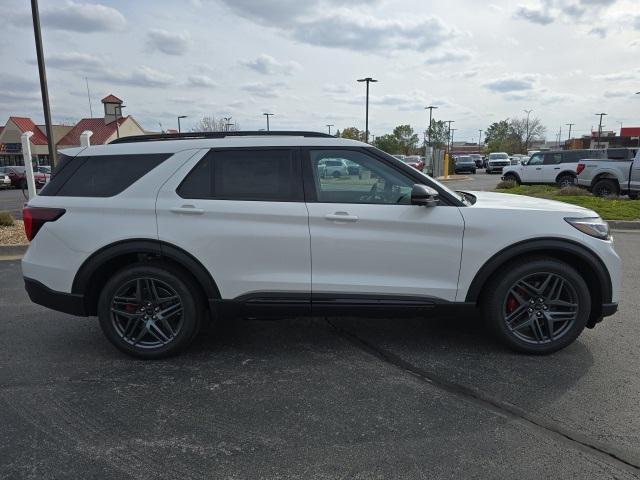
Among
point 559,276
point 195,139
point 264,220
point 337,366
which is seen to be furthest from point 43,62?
point 559,276

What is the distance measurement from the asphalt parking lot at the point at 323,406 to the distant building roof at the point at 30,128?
60.4 metres

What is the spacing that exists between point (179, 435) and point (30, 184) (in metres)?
9.89

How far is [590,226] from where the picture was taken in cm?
383


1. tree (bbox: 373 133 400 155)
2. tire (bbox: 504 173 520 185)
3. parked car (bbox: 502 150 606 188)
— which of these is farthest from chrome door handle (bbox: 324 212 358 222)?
tree (bbox: 373 133 400 155)

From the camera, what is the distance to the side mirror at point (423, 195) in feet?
11.8

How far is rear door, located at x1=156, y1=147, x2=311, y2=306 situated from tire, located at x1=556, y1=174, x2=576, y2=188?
17.7 m

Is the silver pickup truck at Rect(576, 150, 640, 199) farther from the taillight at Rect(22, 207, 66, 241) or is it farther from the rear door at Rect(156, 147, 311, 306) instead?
the taillight at Rect(22, 207, 66, 241)

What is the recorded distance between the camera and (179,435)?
2.90 m

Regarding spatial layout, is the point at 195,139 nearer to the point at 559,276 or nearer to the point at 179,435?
the point at 179,435

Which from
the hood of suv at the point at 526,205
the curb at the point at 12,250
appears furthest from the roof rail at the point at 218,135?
the curb at the point at 12,250

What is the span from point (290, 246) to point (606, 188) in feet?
48.9

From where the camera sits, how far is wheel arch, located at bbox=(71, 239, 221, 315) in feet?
12.5

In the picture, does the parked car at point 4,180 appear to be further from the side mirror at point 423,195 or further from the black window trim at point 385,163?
the side mirror at point 423,195

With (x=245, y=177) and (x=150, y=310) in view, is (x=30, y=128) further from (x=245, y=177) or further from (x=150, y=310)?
(x=245, y=177)
